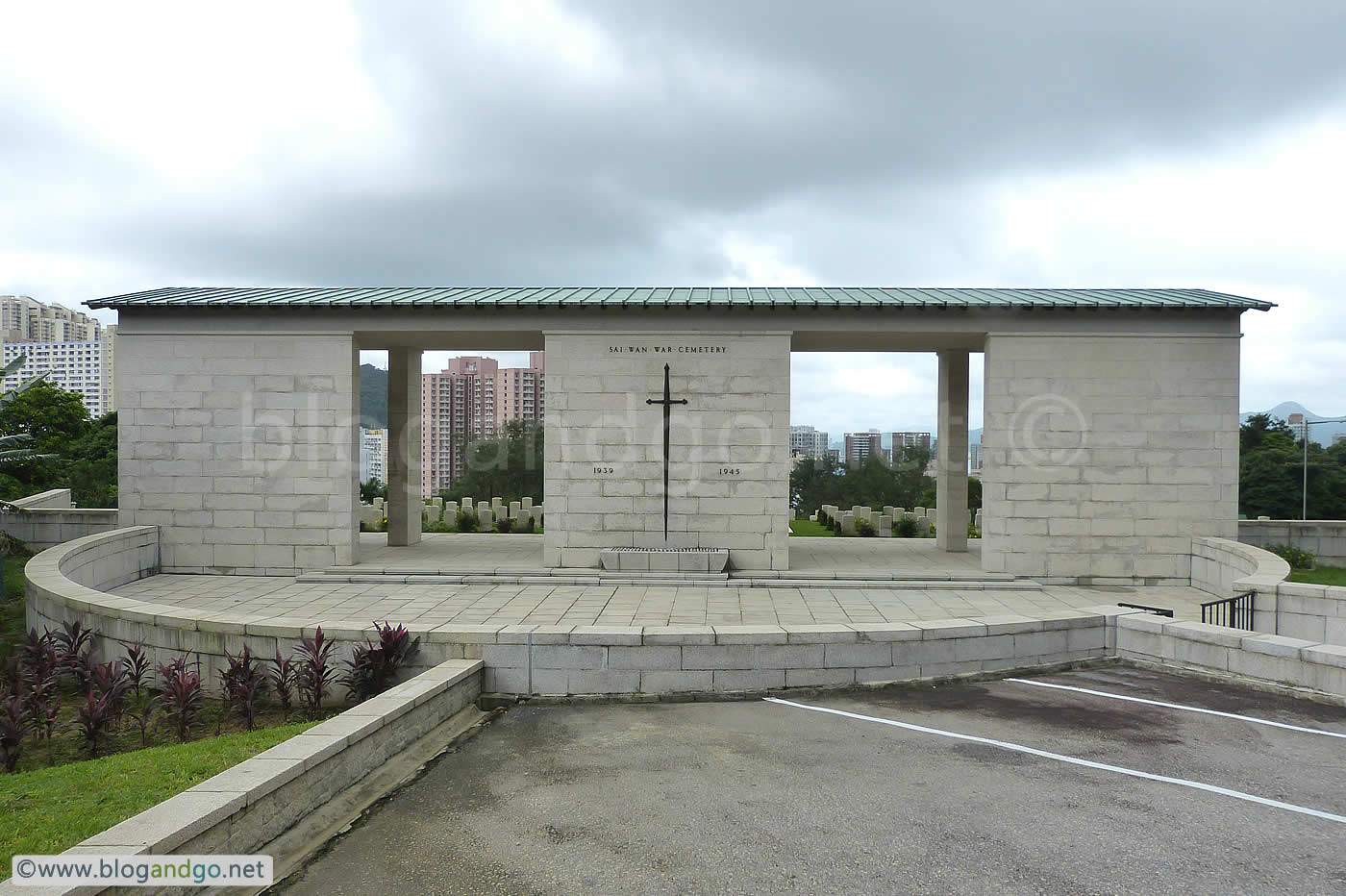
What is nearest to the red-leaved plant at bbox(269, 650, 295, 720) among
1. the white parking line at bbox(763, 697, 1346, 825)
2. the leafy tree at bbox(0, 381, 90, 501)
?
the white parking line at bbox(763, 697, 1346, 825)

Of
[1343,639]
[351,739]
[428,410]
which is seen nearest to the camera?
[351,739]

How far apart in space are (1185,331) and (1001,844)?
42.1 feet

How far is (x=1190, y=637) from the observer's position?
8.66 metres

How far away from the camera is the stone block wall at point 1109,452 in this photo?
1415 cm

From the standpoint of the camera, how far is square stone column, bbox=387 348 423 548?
1858cm

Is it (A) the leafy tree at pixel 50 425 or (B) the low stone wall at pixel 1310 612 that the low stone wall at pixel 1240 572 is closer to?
(B) the low stone wall at pixel 1310 612

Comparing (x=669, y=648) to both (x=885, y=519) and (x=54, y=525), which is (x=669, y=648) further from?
(x=54, y=525)

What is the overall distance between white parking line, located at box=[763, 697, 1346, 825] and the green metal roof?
28.8 feet

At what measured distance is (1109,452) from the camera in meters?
14.2

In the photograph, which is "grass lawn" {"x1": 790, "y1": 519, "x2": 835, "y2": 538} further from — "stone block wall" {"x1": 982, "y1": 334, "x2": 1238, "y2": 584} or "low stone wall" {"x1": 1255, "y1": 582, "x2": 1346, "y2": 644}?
"low stone wall" {"x1": 1255, "y1": 582, "x2": 1346, "y2": 644}

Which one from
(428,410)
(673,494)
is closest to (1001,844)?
(673,494)

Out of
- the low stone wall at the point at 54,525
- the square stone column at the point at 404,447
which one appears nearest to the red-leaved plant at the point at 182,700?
the square stone column at the point at 404,447

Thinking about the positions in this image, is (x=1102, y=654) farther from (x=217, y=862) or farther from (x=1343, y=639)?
(x=217, y=862)

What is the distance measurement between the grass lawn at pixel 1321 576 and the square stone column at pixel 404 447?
18.3 m
